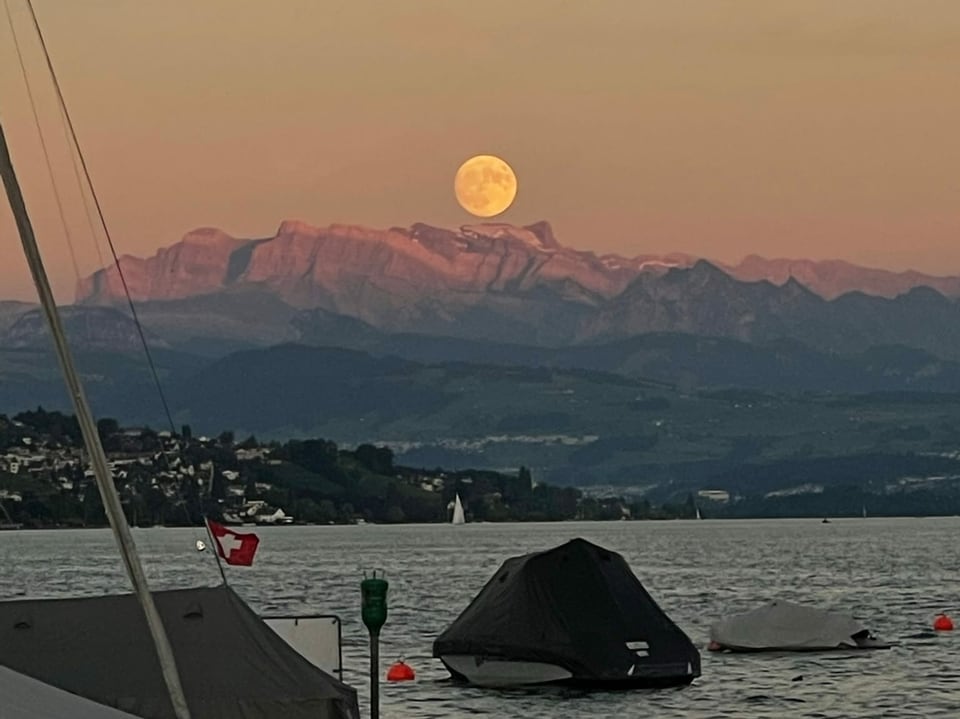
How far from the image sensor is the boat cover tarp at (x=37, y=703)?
71.9 feet

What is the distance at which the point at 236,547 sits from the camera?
4141 centimetres

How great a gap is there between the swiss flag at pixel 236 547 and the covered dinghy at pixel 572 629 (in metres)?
19.4

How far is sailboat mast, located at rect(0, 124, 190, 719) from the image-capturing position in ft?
86.0

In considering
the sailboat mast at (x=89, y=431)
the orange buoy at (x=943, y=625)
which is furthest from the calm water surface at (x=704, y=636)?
the sailboat mast at (x=89, y=431)

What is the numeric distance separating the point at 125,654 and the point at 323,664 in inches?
231

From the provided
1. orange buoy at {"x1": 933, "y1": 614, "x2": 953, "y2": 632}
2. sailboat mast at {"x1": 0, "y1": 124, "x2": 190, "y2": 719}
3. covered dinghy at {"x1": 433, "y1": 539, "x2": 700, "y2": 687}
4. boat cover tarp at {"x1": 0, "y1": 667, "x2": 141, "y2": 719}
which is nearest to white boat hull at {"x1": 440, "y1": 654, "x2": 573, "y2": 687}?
covered dinghy at {"x1": 433, "y1": 539, "x2": 700, "y2": 687}

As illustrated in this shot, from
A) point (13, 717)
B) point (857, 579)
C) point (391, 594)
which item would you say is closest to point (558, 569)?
point (13, 717)

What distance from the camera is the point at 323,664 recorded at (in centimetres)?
4144

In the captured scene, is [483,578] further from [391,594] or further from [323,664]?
[323,664]

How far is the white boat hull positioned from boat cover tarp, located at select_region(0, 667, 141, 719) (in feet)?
125

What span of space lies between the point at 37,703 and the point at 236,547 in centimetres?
1883

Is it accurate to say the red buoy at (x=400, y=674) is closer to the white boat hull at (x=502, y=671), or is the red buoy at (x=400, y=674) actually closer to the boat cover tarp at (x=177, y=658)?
the white boat hull at (x=502, y=671)

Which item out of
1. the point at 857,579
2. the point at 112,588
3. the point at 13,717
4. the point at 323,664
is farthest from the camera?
the point at 857,579

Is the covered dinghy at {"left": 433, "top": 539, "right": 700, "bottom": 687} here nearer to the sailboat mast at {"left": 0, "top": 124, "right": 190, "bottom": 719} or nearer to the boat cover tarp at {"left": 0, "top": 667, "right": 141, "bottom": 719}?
the sailboat mast at {"left": 0, "top": 124, "right": 190, "bottom": 719}
